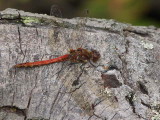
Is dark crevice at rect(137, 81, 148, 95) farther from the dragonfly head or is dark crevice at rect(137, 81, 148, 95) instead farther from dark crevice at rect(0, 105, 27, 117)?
dark crevice at rect(0, 105, 27, 117)

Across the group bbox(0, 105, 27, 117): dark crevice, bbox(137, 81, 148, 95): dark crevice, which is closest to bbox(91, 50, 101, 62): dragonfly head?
bbox(137, 81, 148, 95): dark crevice

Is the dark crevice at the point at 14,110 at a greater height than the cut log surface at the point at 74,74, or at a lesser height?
lesser

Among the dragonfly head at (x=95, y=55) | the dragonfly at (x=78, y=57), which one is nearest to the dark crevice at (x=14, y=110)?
the dragonfly at (x=78, y=57)

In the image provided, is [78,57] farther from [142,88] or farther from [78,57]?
[142,88]

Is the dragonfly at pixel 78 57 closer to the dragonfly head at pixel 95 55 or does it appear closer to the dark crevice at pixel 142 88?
the dragonfly head at pixel 95 55

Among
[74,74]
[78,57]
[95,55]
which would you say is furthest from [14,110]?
[95,55]

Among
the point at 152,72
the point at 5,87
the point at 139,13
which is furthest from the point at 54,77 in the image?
the point at 139,13

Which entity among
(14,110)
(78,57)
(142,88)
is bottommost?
(14,110)

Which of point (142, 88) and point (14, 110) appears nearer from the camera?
point (14, 110)
